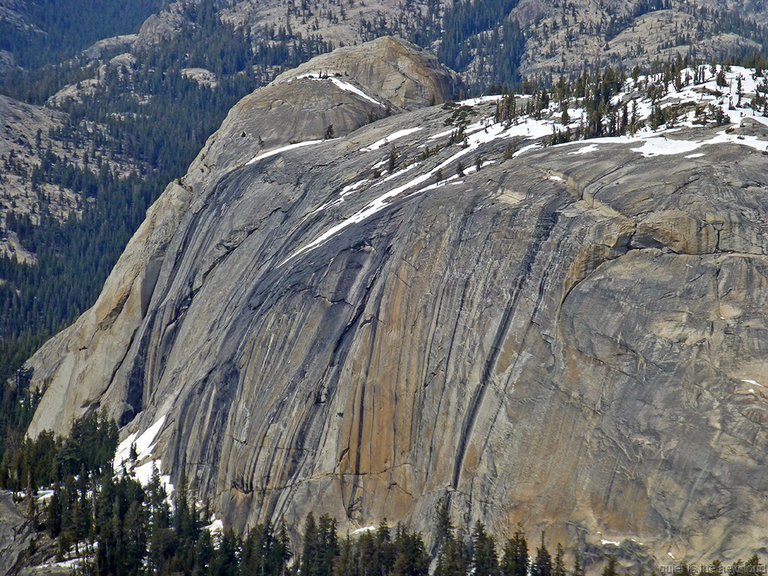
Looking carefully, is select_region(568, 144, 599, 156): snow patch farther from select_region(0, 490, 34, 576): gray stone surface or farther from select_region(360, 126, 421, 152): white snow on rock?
select_region(0, 490, 34, 576): gray stone surface

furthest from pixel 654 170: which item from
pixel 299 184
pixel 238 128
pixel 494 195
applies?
pixel 238 128

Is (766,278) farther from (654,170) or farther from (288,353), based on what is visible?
(288,353)

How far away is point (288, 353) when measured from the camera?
74812 millimetres

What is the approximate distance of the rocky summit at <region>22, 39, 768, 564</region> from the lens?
54.7 metres

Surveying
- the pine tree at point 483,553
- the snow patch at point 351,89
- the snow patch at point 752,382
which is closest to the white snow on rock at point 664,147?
the snow patch at point 752,382

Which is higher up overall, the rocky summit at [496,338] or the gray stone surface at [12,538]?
the rocky summit at [496,338]

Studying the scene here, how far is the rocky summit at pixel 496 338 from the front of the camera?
5469 centimetres

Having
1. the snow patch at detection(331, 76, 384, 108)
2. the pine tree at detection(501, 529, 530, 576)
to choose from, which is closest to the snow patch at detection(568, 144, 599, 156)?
the pine tree at detection(501, 529, 530, 576)

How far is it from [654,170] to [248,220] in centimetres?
4176

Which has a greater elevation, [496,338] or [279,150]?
[279,150]

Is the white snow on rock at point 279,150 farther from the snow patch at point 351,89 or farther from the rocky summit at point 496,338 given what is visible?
the snow patch at point 351,89

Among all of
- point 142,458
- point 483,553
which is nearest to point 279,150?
point 142,458

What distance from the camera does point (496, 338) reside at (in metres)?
61.9

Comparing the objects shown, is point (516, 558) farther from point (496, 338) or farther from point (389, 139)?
point (389, 139)
